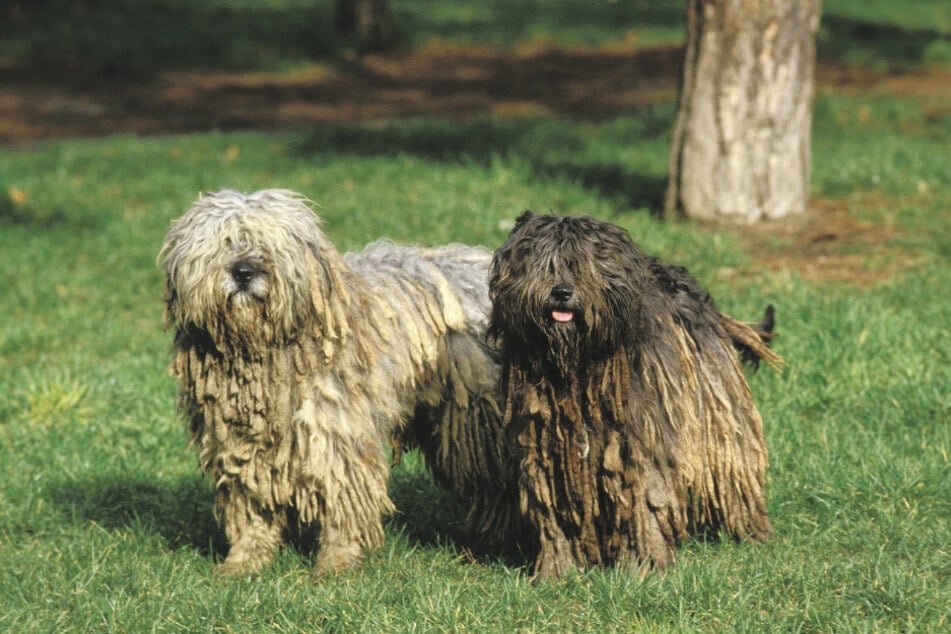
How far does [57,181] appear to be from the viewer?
12.7m

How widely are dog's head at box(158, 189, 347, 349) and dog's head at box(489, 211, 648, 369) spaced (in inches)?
32.5

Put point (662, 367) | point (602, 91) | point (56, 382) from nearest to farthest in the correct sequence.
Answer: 1. point (662, 367)
2. point (56, 382)
3. point (602, 91)

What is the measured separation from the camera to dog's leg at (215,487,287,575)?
6.07 m

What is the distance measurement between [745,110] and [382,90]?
30.8ft

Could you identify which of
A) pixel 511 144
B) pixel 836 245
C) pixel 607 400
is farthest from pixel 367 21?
pixel 607 400

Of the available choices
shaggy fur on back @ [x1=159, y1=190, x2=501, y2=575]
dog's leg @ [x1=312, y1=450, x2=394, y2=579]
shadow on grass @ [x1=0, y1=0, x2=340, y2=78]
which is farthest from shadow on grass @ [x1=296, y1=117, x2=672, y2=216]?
shadow on grass @ [x1=0, y1=0, x2=340, y2=78]

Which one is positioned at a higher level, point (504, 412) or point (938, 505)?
point (504, 412)

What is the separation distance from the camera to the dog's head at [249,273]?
551 centimetres

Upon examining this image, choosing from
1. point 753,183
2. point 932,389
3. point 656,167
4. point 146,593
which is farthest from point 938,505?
point 656,167

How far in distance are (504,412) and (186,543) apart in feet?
6.65

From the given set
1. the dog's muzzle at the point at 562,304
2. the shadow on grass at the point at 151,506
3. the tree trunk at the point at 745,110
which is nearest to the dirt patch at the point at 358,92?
the tree trunk at the point at 745,110

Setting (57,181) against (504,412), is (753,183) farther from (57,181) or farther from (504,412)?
(57,181)

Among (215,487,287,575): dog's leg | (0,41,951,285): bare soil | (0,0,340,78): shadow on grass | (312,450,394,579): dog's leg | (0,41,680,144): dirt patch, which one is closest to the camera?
(312,450,394,579): dog's leg

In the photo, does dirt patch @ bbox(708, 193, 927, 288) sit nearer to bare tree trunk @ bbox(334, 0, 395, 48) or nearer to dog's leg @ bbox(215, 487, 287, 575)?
dog's leg @ bbox(215, 487, 287, 575)
